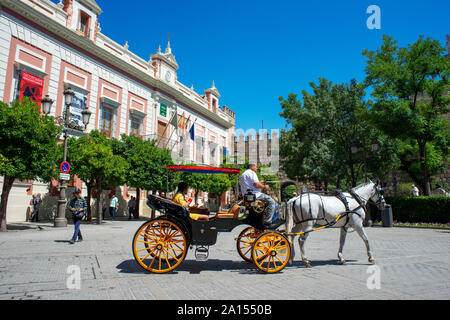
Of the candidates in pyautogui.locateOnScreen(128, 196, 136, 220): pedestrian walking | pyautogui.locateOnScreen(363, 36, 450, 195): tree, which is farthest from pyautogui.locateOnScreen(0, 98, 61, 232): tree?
pyautogui.locateOnScreen(363, 36, 450, 195): tree

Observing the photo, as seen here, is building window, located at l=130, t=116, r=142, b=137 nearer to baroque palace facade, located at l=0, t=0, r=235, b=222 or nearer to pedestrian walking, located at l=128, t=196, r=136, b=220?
baroque palace facade, located at l=0, t=0, r=235, b=222

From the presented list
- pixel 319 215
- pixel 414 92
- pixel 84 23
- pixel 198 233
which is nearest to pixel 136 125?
pixel 84 23

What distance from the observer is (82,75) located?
20422mm

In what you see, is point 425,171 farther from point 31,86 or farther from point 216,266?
point 31,86

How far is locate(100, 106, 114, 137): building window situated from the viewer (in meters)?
21.9

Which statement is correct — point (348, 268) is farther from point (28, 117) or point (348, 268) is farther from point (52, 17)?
point (52, 17)

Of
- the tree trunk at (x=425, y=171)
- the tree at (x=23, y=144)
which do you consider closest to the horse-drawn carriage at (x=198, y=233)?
the tree at (x=23, y=144)

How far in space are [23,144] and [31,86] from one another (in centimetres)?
761

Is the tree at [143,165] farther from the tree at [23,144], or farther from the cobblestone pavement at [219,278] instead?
the cobblestone pavement at [219,278]

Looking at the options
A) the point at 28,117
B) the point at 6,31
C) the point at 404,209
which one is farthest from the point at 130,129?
the point at 404,209

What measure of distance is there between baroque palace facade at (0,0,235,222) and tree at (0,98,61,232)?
232 inches

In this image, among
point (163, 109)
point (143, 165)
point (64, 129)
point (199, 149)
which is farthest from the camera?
point (199, 149)

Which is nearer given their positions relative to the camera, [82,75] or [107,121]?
[82,75]

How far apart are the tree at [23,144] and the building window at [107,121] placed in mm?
9954
